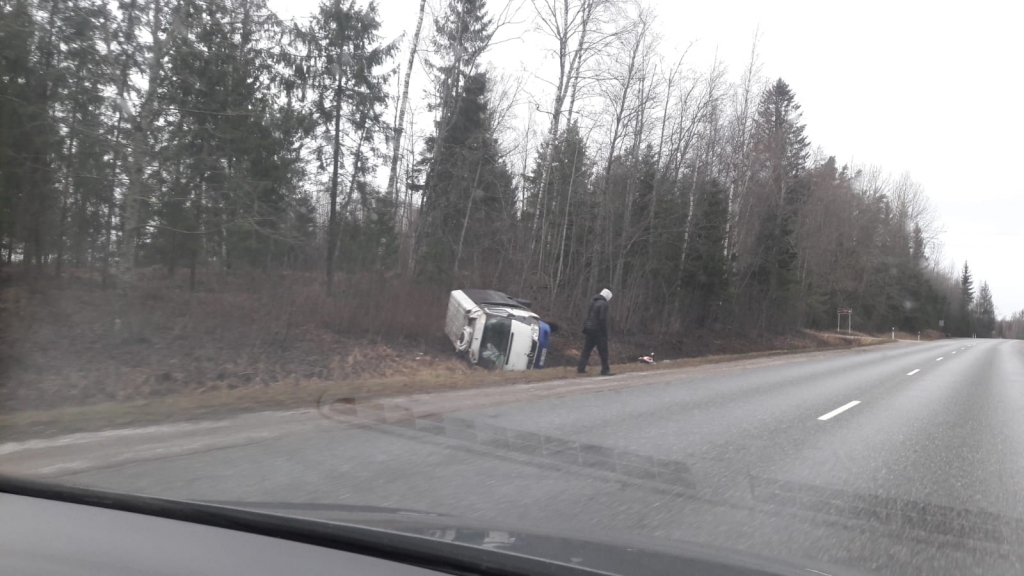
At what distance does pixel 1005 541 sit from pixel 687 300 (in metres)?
31.7

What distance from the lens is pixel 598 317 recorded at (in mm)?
16422

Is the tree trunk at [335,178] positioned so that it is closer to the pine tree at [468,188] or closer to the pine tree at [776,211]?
the pine tree at [468,188]

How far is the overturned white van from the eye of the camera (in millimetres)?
19375

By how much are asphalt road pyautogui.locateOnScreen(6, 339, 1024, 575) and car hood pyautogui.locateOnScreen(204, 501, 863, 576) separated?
0.38 metres

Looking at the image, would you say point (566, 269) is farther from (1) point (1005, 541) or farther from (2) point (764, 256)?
(1) point (1005, 541)

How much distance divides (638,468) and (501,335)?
1259 cm

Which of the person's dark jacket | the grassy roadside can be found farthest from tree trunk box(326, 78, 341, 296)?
the grassy roadside

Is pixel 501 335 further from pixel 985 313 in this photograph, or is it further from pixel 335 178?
pixel 985 313

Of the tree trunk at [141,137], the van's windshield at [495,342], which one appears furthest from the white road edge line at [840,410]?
the tree trunk at [141,137]

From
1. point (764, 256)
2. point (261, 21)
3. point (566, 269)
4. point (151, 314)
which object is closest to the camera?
point (261, 21)

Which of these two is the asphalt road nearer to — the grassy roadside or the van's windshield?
the grassy roadside

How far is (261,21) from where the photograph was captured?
1742 centimetres

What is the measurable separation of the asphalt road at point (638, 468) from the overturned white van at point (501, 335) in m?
7.67

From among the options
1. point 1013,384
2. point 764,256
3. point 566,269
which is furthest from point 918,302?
point 1013,384
